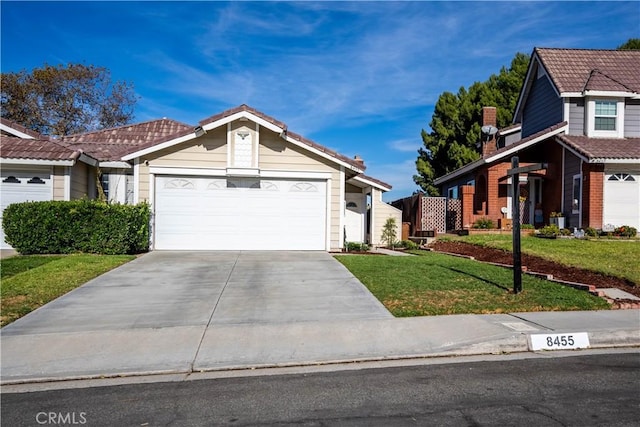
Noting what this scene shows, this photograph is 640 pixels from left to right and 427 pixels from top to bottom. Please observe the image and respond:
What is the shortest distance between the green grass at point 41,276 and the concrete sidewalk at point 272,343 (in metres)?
1.81

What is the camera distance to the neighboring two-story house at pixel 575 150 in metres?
18.2

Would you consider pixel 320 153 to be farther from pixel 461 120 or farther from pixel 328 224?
pixel 461 120

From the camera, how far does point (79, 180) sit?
16266 millimetres

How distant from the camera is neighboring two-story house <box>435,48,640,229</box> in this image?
59.6 feet

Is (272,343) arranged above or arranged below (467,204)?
below

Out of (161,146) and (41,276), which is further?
(161,146)

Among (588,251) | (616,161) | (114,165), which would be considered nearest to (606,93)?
(616,161)

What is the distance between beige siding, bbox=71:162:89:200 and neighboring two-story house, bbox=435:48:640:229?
50.2ft

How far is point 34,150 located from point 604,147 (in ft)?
65.5

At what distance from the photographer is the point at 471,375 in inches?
215

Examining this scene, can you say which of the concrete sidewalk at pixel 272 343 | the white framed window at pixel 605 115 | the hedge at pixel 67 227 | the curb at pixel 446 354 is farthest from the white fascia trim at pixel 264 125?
the white framed window at pixel 605 115

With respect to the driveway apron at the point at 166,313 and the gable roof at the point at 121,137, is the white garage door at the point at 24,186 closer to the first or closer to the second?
the gable roof at the point at 121,137

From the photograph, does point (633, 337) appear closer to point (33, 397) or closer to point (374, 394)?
point (374, 394)

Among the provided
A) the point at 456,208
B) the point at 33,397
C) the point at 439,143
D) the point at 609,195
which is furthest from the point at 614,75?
the point at 33,397
